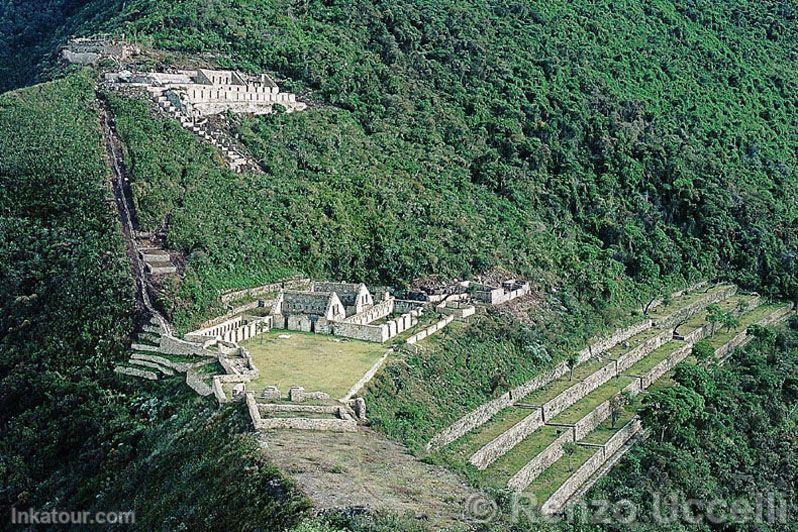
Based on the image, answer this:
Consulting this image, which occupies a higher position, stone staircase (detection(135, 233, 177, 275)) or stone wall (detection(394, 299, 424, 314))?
stone staircase (detection(135, 233, 177, 275))

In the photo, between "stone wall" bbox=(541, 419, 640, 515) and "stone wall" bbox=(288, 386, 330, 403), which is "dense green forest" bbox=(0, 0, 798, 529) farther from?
"stone wall" bbox=(288, 386, 330, 403)

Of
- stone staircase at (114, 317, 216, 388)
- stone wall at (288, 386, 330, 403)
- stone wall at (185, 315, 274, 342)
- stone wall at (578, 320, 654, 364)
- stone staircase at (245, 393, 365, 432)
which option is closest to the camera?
stone staircase at (245, 393, 365, 432)

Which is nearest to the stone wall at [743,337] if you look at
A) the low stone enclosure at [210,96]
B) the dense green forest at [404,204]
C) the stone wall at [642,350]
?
the dense green forest at [404,204]

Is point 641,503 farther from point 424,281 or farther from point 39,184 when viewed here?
point 39,184

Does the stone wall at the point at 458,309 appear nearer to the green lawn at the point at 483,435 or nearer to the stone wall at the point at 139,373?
the green lawn at the point at 483,435

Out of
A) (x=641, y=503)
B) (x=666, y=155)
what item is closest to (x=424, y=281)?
(x=641, y=503)

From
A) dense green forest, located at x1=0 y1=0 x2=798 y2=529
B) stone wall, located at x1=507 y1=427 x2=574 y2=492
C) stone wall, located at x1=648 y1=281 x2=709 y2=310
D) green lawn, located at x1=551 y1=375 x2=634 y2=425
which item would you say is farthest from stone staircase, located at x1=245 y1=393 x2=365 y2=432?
stone wall, located at x1=648 y1=281 x2=709 y2=310

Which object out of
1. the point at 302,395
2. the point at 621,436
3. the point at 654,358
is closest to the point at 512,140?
the point at 654,358
